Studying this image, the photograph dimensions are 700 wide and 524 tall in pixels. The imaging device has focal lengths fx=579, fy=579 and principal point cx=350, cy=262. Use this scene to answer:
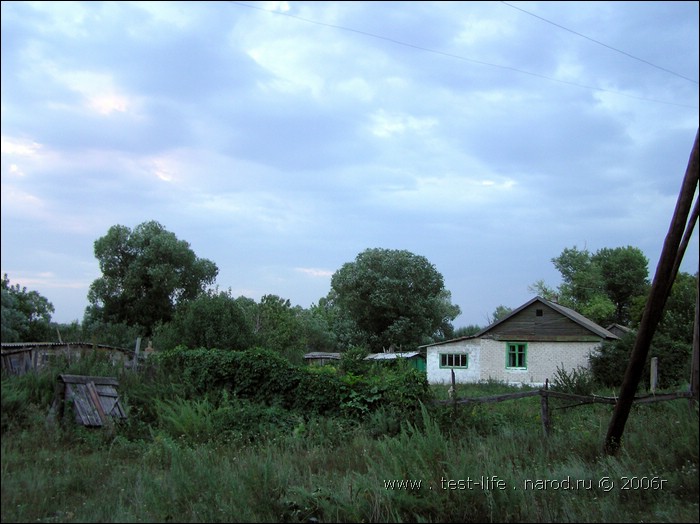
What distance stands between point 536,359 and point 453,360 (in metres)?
5.51

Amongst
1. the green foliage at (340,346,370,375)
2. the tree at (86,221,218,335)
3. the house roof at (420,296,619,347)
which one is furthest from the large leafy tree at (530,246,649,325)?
the green foliage at (340,346,370,375)

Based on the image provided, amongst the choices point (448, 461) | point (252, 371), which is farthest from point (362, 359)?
point (448, 461)

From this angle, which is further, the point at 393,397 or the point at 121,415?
the point at 393,397

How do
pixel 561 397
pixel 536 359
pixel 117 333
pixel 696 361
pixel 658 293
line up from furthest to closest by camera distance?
pixel 536 359 < pixel 117 333 < pixel 561 397 < pixel 696 361 < pixel 658 293

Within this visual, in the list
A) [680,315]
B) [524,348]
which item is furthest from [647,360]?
[680,315]

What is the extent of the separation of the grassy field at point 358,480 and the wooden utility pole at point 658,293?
30 centimetres

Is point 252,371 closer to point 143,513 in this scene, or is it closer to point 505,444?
point 505,444

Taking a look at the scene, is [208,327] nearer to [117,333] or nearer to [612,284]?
[117,333]

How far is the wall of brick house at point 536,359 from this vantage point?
123 ft

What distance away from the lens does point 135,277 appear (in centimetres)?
4553

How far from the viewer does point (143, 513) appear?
5.07 meters

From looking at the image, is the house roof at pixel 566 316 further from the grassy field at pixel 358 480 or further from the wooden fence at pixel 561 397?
Result: the grassy field at pixel 358 480

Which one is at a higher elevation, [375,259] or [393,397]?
[375,259]

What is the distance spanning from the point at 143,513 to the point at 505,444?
561 cm
